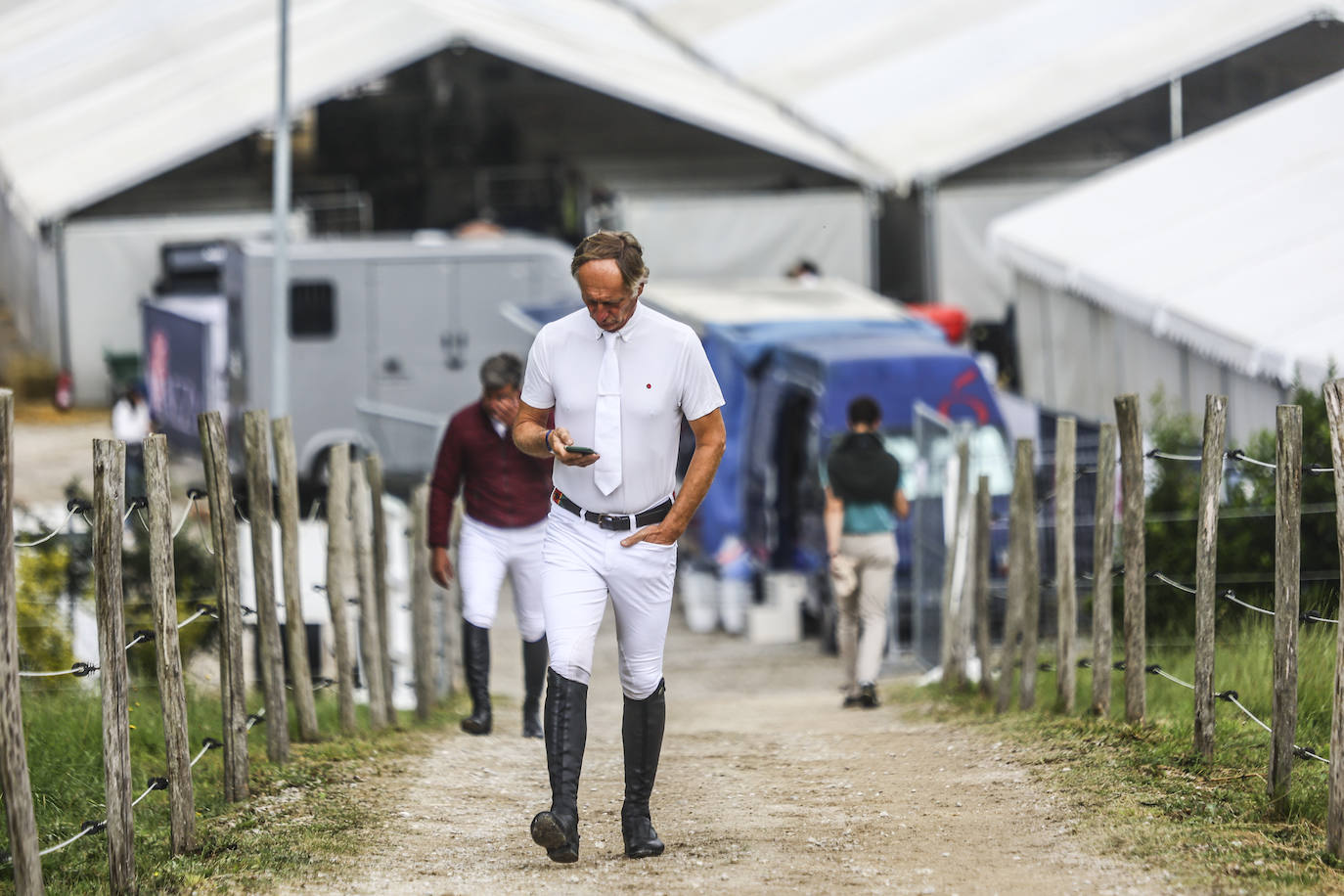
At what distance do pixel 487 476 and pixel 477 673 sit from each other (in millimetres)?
1016

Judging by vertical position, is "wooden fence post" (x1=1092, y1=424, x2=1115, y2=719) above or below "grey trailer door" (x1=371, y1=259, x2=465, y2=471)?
below

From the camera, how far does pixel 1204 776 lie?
6.65 meters

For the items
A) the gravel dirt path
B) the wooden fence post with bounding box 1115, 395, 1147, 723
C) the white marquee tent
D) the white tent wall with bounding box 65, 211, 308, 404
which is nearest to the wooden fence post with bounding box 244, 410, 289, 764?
the gravel dirt path

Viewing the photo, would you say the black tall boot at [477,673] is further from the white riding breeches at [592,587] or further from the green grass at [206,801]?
the white riding breeches at [592,587]

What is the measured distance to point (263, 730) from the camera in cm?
854

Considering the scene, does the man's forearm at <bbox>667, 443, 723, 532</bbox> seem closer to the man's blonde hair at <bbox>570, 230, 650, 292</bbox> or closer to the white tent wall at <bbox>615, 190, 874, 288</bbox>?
the man's blonde hair at <bbox>570, 230, 650, 292</bbox>

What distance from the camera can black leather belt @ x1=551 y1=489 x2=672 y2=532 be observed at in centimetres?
581

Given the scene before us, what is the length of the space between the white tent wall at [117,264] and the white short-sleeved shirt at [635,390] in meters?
23.0

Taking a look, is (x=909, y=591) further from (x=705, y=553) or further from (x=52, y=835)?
(x=52, y=835)

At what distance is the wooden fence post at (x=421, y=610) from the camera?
34.1 feet

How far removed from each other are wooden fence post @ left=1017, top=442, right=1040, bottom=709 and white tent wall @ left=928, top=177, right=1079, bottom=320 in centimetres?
1804

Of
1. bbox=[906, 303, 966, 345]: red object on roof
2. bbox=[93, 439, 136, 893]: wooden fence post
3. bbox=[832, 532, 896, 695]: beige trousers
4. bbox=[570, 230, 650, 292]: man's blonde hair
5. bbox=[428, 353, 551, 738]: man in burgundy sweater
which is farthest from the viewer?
bbox=[906, 303, 966, 345]: red object on roof

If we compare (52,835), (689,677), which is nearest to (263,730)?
(52,835)

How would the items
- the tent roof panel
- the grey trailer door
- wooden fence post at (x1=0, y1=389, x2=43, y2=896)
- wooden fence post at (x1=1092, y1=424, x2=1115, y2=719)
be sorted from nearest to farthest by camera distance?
wooden fence post at (x1=0, y1=389, x2=43, y2=896)
wooden fence post at (x1=1092, y1=424, x2=1115, y2=719)
the tent roof panel
the grey trailer door
